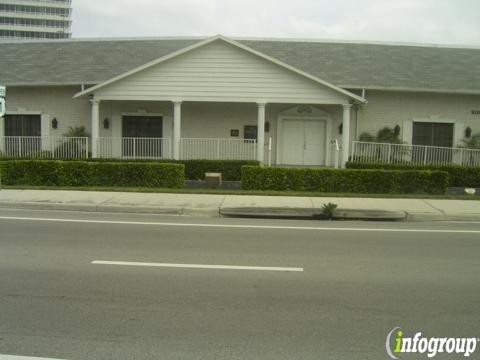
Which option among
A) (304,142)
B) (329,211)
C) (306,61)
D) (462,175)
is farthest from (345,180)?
(306,61)

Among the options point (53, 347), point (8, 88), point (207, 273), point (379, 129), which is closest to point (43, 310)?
point (53, 347)

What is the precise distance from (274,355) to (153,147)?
57.4ft

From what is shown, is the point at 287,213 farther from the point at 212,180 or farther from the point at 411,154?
the point at 411,154

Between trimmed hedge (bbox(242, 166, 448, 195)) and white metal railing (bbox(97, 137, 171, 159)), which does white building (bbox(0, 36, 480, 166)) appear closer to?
white metal railing (bbox(97, 137, 171, 159))

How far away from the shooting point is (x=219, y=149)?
65.5 feet

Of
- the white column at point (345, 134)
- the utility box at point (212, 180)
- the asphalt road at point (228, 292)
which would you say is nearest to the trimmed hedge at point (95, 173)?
the utility box at point (212, 180)

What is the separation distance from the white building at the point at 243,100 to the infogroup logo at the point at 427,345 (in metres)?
14.6

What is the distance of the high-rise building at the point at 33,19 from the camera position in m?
103

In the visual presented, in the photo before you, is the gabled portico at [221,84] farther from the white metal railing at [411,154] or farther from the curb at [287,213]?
the curb at [287,213]

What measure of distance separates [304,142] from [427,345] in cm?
1729

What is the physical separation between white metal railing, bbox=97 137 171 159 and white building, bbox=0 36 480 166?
0.05m

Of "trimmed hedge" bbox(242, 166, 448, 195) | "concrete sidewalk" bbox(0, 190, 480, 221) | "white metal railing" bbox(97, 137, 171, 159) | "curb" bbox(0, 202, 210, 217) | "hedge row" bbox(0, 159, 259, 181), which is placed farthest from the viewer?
"white metal railing" bbox(97, 137, 171, 159)

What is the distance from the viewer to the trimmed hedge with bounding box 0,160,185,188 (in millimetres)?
15891

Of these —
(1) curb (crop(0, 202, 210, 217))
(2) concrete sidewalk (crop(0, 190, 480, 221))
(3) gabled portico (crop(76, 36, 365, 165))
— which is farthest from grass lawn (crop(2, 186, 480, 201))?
(3) gabled portico (crop(76, 36, 365, 165))
